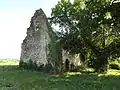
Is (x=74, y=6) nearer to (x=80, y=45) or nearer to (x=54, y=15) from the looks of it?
(x=54, y=15)

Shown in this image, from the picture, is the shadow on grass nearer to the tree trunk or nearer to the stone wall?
the stone wall

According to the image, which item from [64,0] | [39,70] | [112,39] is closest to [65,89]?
[39,70]

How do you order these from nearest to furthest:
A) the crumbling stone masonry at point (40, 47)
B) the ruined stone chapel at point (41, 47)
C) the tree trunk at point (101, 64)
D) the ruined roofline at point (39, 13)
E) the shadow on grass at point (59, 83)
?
the shadow on grass at point (59, 83)
the crumbling stone masonry at point (40, 47)
the ruined stone chapel at point (41, 47)
the ruined roofline at point (39, 13)
the tree trunk at point (101, 64)

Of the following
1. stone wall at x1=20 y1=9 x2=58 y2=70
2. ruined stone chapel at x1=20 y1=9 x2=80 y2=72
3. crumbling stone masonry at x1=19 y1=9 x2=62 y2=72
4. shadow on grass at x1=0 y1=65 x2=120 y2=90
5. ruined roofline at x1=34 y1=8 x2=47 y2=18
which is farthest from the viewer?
ruined roofline at x1=34 y1=8 x2=47 y2=18

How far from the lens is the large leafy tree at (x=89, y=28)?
50562 mm

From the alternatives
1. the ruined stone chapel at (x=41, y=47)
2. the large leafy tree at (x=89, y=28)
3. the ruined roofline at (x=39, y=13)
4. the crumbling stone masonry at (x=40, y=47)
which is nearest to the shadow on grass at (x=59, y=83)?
the crumbling stone masonry at (x=40, y=47)

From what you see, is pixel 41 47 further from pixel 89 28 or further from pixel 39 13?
pixel 89 28

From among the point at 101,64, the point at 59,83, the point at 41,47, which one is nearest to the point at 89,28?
the point at 101,64

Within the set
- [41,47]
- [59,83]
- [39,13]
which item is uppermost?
[39,13]

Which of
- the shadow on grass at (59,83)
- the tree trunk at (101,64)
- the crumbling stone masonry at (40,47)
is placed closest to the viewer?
the shadow on grass at (59,83)

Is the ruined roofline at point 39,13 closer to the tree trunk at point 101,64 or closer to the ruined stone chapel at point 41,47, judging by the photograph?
the ruined stone chapel at point 41,47

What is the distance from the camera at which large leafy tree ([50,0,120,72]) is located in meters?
50.6

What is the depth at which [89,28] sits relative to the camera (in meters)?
51.8

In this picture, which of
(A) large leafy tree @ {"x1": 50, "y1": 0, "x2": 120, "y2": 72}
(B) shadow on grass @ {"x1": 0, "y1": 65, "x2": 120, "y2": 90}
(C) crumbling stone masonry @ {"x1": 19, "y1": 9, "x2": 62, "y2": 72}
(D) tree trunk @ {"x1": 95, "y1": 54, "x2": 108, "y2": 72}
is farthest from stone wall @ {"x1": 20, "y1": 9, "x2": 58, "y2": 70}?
(B) shadow on grass @ {"x1": 0, "y1": 65, "x2": 120, "y2": 90}
